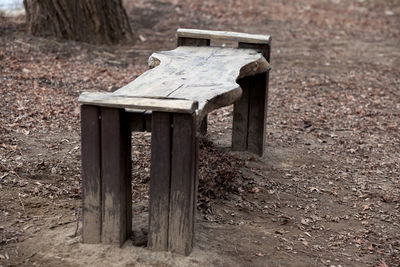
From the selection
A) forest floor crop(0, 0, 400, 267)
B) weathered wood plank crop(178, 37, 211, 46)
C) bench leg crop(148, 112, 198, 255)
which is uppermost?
weathered wood plank crop(178, 37, 211, 46)

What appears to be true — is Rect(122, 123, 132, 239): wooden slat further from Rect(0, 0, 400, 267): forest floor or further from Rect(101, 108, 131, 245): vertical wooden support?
Rect(0, 0, 400, 267): forest floor

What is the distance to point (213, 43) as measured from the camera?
938 centimetres

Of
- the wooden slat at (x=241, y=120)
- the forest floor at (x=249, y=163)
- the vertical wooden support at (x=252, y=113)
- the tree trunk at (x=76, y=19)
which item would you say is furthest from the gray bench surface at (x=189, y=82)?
the tree trunk at (x=76, y=19)

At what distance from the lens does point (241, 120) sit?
5.48 meters

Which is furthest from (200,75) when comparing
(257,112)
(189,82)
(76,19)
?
(76,19)

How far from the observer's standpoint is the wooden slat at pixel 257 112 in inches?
210

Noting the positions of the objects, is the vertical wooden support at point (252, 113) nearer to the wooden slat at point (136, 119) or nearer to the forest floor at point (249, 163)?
the forest floor at point (249, 163)

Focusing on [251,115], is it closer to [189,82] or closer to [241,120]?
[241,120]

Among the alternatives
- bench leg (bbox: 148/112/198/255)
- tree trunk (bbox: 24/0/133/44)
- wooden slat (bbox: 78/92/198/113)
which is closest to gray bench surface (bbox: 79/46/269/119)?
wooden slat (bbox: 78/92/198/113)

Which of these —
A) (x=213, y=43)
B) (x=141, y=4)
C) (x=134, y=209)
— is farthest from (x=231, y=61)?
(x=141, y=4)

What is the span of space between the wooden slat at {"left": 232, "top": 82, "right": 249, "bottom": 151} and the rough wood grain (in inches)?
14.7

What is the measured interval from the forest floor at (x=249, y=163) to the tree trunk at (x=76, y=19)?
17 centimetres

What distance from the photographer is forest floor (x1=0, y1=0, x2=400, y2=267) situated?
12.4ft

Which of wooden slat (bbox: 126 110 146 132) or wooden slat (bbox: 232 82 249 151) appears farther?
wooden slat (bbox: 232 82 249 151)
